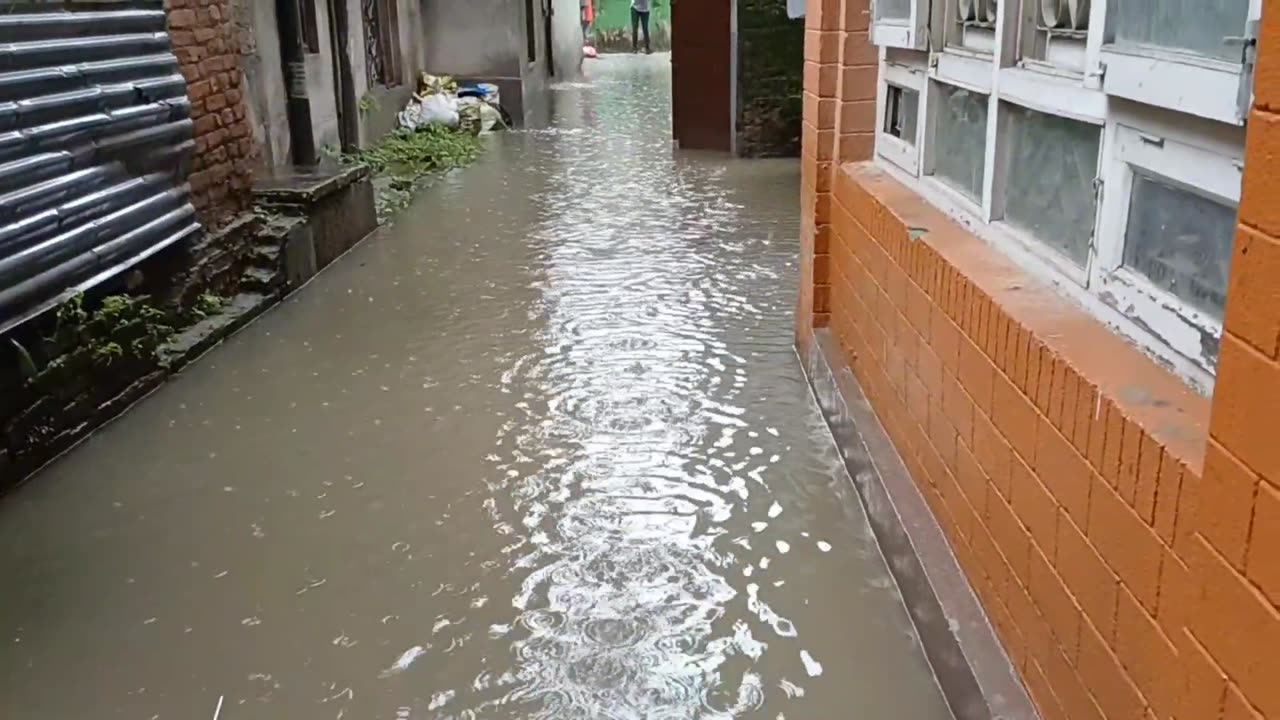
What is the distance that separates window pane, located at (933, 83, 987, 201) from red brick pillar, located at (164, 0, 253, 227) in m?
3.55

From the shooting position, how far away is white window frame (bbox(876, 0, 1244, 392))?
167 cm

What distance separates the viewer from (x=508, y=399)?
4.32 m

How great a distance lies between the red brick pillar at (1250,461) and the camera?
120cm

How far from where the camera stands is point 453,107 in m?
12.0

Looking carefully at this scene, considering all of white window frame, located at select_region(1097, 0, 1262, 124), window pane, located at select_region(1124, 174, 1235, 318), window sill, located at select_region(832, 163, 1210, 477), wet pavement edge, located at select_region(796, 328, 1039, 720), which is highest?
white window frame, located at select_region(1097, 0, 1262, 124)

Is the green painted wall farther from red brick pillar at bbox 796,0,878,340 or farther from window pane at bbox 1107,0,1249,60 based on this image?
window pane at bbox 1107,0,1249,60

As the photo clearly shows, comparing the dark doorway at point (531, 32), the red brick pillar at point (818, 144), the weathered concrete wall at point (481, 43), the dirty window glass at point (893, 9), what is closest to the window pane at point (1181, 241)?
the dirty window glass at point (893, 9)

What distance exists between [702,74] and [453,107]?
2.88 meters

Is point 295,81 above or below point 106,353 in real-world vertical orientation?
above

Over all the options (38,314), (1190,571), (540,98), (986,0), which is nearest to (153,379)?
(38,314)

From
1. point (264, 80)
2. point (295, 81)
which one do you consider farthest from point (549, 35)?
point (264, 80)

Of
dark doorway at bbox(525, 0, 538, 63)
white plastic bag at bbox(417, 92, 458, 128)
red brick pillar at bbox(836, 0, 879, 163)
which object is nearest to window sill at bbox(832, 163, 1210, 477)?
red brick pillar at bbox(836, 0, 879, 163)

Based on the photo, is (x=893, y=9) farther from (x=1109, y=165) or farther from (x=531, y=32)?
(x=531, y=32)

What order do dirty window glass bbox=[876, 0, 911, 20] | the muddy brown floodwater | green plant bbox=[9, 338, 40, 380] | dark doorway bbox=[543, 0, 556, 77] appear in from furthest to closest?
dark doorway bbox=[543, 0, 556, 77] < green plant bbox=[9, 338, 40, 380] < dirty window glass bbox=[876, 0, 911, 20] < the muddy brown floodwater
